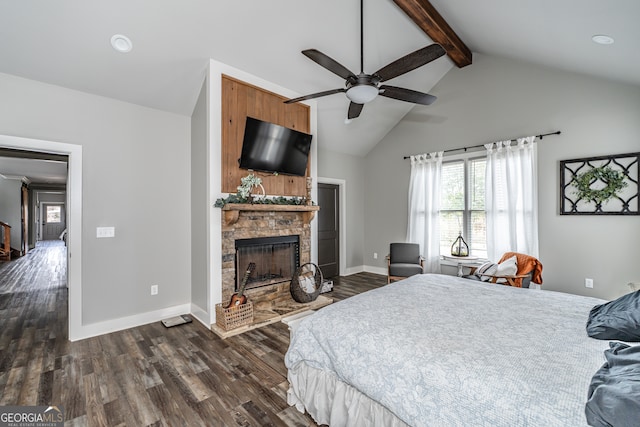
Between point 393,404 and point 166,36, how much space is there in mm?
3652

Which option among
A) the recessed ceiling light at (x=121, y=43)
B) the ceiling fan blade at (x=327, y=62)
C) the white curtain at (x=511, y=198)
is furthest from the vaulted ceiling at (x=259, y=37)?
the white curtain at (x=511, y=198)

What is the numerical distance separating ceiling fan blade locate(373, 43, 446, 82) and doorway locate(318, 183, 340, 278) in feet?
10.5

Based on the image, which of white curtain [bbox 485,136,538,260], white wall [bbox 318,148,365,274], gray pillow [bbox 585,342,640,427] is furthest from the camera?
white wall [bbox 318,148,365,274]

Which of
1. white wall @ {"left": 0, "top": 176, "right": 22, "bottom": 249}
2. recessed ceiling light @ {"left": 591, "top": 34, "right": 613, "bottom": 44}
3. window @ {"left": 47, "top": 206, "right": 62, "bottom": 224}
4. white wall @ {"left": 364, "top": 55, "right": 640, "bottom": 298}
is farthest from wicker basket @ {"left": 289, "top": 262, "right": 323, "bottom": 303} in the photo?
window @ {"left": 47, "top": 206, "right": 62, "bottom": 224}

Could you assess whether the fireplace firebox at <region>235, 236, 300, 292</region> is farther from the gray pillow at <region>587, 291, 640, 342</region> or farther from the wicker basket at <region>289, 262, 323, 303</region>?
the gray pillow at <region>587, 291, 640, 342</region>

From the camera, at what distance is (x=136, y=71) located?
3049mm

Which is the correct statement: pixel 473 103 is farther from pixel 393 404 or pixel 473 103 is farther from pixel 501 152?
pixel 393 404

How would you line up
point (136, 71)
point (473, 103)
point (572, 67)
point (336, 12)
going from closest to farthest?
point (136, 71) → point (336, 12) → point (572, 67) → point (473, 103)

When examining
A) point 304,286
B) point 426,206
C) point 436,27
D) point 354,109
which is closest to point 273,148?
point 354,109

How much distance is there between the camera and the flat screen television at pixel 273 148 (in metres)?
3.61

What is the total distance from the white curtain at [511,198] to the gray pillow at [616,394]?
11.9ft

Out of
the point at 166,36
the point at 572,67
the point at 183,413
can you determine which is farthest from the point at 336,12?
the point at 183,413

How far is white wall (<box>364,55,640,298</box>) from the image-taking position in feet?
11.6

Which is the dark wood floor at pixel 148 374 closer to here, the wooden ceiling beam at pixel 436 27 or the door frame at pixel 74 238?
the door frame at pixel 74 238
